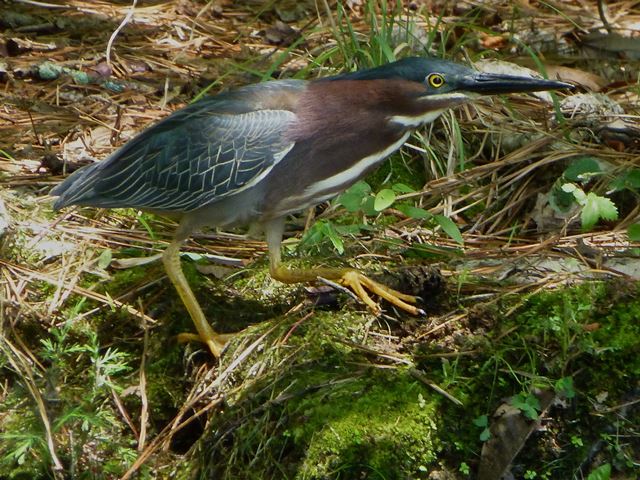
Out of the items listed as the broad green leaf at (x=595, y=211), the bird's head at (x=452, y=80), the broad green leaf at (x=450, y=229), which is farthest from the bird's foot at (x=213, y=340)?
the broad green leaf at (x=595, y=211)

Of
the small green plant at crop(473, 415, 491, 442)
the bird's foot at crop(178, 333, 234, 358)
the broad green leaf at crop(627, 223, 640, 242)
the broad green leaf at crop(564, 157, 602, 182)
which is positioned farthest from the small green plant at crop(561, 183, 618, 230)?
the bird's foot at crop(178, 333, 234, 358)

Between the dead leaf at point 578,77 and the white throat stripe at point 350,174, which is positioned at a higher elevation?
the white throat stripe at point 350,174

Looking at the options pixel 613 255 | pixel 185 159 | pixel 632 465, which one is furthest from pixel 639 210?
pixel 185 159

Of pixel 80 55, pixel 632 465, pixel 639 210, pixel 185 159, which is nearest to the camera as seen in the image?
pixel 632 465

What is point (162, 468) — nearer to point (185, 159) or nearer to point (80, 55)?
point (185, 159)

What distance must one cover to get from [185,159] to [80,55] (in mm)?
2335

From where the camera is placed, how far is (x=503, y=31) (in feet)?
20.3

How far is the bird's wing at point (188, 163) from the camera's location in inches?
158

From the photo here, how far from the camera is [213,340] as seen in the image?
154 inches

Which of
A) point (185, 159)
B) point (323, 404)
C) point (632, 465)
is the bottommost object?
point (632, 465)

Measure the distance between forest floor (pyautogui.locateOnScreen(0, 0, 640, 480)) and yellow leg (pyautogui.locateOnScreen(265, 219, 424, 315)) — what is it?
0.19ft

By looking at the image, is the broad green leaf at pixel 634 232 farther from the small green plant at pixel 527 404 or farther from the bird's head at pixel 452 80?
the small green plant at pixel 527 404

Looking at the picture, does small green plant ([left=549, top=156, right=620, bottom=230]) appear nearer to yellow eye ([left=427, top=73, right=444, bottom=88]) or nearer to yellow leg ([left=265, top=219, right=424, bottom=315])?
yellow eye ([left=427, top=73, right=444, bottom=88])

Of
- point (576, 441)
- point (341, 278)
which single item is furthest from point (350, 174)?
point (576, 441)
